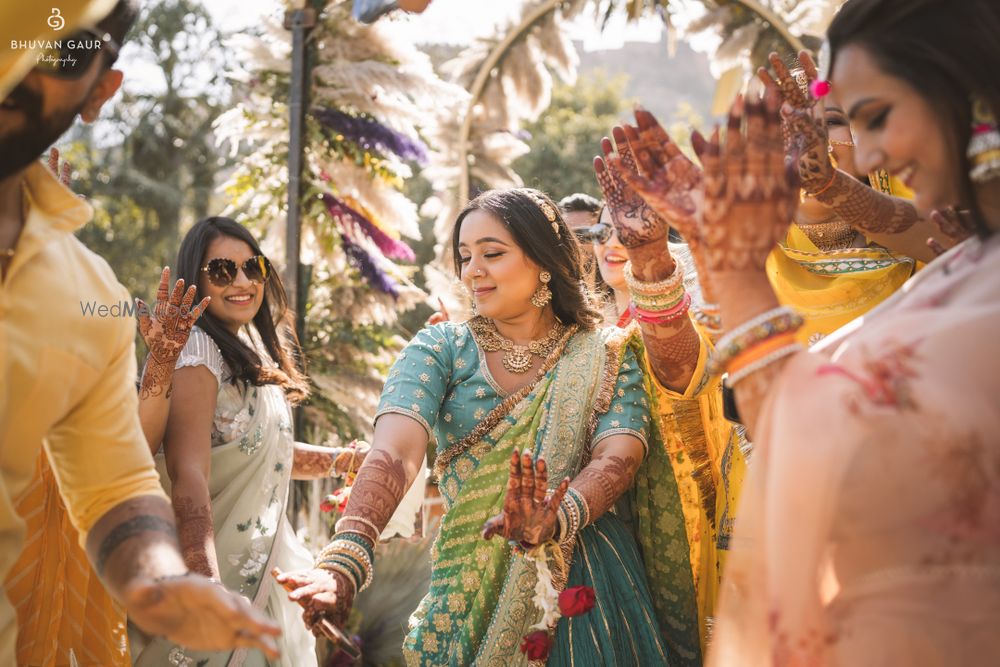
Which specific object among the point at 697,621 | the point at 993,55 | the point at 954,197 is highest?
the point at 993,55

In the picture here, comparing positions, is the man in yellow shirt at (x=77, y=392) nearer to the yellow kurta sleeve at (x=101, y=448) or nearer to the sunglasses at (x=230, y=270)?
the yellow kurta sleeve at (x=101, y=448)

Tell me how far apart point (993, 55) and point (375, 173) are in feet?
14.0

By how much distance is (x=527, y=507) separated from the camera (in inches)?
97.7

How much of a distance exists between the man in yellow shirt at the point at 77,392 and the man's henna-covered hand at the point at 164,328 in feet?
2.84

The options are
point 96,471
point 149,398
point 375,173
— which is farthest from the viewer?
point 375,173

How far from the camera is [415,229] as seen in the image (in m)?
5.56

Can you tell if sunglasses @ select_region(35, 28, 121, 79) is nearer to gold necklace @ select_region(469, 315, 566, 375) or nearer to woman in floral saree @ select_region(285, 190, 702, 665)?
woman in floral saree @ select_region(285, 190, 702, 665)

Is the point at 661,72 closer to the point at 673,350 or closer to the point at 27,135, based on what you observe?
the point at 673,350

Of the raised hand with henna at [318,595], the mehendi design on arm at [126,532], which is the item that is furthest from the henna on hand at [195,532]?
the mehendi design on arm at [126,532]

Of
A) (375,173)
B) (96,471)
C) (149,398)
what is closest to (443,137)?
(375,173)

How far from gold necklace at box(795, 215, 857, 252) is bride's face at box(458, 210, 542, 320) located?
102cm

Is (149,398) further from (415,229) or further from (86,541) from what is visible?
(415,229)

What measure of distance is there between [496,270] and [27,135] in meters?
1.64

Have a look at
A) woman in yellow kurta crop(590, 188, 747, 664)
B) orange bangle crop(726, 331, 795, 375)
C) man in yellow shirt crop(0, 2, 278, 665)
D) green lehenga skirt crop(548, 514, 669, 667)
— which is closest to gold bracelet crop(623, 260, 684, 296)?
woman in yellow kurta crop(590, 188, 747, 664)
